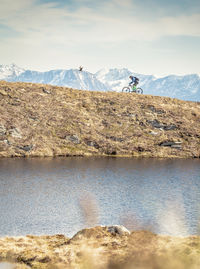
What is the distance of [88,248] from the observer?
27.0 m

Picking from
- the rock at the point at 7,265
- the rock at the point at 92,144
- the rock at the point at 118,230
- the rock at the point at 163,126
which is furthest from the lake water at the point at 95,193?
the rock at the point at 163,126

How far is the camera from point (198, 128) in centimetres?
11562

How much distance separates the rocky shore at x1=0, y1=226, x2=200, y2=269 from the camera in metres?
24.7

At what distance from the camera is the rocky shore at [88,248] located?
24.7 meters

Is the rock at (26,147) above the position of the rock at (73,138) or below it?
below

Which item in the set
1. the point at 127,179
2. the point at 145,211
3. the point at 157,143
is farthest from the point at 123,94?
the point at 145,211

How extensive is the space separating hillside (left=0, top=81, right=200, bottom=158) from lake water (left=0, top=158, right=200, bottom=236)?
8309 millimetres

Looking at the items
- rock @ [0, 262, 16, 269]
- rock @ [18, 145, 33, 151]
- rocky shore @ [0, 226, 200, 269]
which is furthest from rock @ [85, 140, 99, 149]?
rock @ [0, 262, 16, 269]

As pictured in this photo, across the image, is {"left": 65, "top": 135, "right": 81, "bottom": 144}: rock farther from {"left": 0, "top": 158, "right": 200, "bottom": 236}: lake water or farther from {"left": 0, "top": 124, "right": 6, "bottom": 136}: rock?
{"left": 0, "top": 124, "right": 6, "bottom": 136}: rock

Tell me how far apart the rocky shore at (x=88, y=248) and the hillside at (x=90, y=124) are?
214 ft

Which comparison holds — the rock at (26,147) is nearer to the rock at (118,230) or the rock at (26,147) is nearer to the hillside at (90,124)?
the hillside at (90,124)

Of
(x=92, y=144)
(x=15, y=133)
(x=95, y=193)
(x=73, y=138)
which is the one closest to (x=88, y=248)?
(x=95, y=193)

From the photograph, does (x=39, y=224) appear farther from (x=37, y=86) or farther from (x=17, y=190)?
(x=37, y=86)

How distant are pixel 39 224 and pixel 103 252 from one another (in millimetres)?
12546
